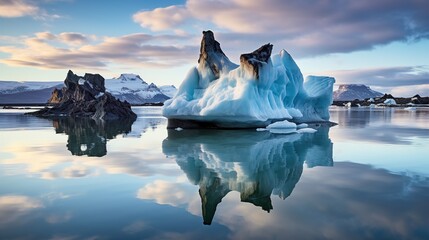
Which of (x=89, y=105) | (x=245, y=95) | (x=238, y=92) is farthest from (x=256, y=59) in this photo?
(x=89, y=105)

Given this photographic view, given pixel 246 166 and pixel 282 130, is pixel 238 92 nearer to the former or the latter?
pixel 282 130

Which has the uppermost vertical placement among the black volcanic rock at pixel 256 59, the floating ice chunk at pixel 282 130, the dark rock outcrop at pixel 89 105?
the black volcanic rock at pixel 256 59

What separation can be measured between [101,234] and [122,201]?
1.14 meters

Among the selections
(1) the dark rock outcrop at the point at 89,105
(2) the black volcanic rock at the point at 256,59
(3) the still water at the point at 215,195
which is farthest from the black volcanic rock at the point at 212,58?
(1) the dark rock outcrop at the point at 89,105

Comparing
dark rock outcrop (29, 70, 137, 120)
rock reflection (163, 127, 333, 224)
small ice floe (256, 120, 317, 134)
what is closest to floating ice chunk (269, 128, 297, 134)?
small ice floe (256, 120, 317, 134)

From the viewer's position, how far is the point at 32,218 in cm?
375

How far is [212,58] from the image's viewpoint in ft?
55.8

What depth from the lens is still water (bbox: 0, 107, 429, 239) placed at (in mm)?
3412

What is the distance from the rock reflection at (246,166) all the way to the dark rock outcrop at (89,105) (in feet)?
65.9

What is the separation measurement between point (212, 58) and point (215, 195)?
12983 mm

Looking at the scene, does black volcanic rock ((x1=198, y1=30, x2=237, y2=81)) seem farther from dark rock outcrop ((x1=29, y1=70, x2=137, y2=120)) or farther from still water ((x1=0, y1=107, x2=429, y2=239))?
dark rock outcrop ((x1=29, y1=70, x2=137, y2=120))

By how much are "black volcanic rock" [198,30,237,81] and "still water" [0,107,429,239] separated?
8939 mm

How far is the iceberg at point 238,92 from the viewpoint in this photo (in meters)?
14.1

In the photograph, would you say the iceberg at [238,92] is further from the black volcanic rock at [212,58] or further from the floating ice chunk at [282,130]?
the floating ice chunk at [282,130]
